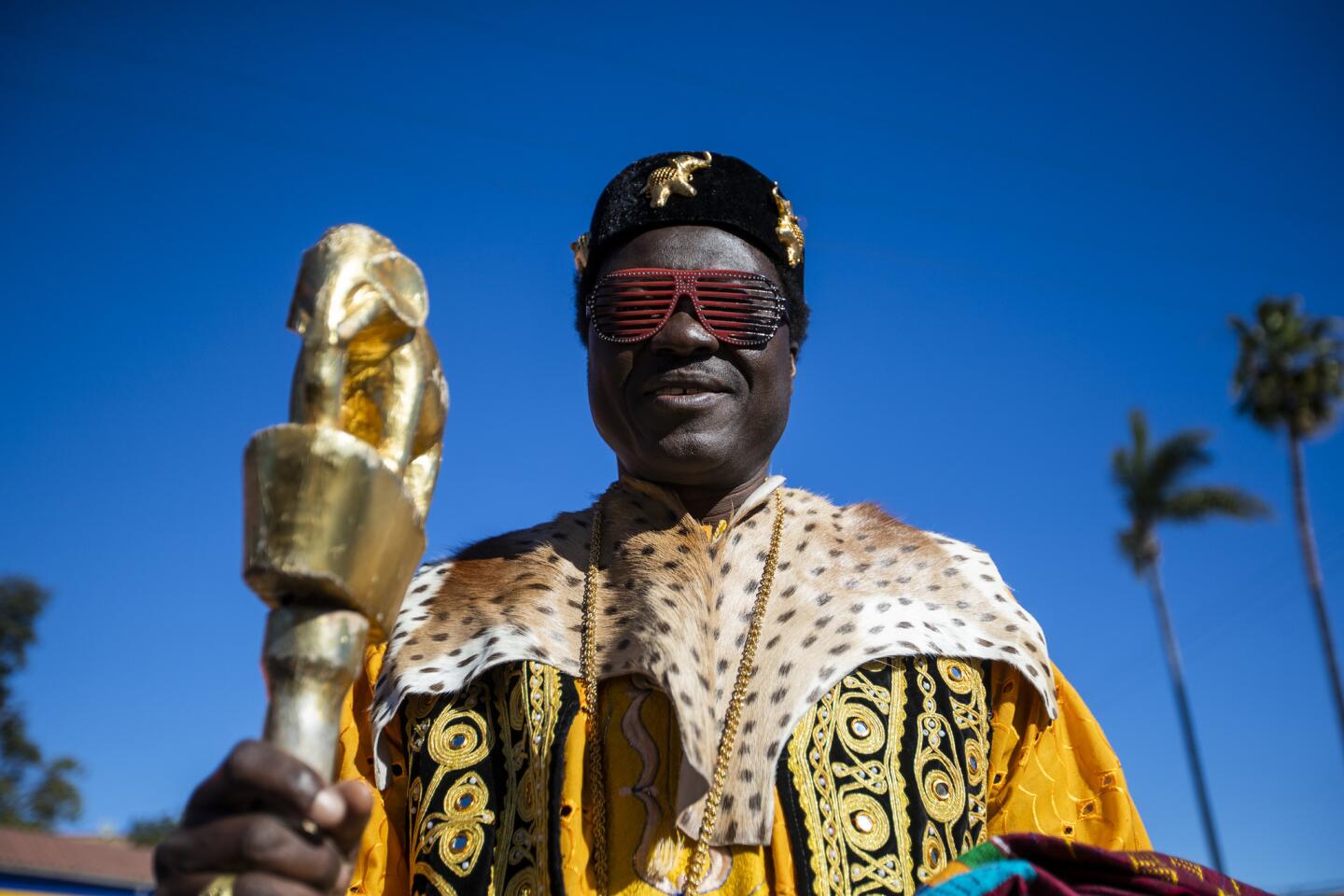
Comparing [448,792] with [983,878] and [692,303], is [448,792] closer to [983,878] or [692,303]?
[983,878]

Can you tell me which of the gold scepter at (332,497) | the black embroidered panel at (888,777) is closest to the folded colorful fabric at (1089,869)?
the black embroidered panel at (888,777)

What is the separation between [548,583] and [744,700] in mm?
566

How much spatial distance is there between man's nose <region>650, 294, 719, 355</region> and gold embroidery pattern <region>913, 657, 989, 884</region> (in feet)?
2.97

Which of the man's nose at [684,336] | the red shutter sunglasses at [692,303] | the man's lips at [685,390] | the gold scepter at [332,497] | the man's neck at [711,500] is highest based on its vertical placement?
the red shutter sunglasses at [692,303]

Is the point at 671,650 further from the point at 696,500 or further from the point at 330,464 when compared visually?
the point at 330,464

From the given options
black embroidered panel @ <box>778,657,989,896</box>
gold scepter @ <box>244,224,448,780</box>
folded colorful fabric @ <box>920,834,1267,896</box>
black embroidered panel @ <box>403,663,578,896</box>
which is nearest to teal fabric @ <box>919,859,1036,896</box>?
folded colorful fabric @ <box>920,834,1267,896</box>

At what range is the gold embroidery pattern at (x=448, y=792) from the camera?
2637 mm

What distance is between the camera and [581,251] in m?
3.66

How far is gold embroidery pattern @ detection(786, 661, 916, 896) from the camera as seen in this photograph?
2586 millimetres

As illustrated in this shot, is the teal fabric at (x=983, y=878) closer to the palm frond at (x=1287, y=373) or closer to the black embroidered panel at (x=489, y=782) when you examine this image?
the black embroidered panel at (x=489, y=782)

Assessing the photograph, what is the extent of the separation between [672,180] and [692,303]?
393 millimetres

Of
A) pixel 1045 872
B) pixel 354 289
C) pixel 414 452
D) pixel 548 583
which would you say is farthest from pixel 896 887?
pixel 354 289

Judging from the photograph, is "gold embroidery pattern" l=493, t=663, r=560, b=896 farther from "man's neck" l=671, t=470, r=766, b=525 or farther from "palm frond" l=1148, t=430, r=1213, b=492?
"palm frond" l=1148, t=430, r=1213, b=492

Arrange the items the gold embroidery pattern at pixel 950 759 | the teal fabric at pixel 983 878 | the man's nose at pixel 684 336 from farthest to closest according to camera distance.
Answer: the man's nose at pixel 684 336 → the gold embroidery pattern at pixel 950 759 → the teal fabric at pixel 983 878
